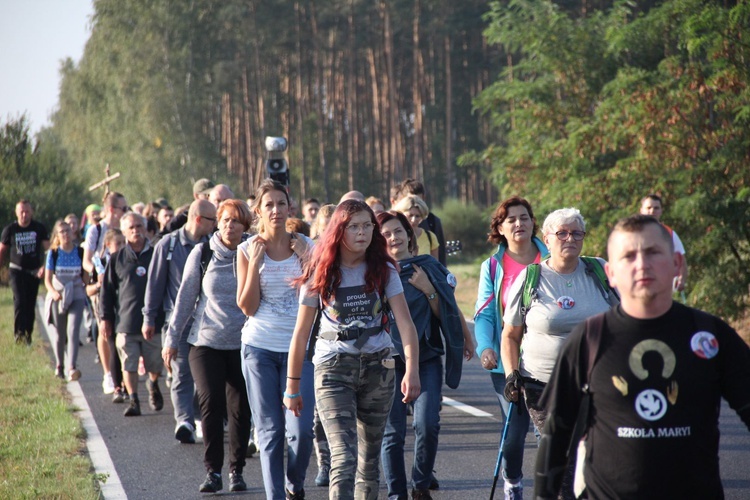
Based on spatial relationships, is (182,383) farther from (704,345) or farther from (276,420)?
(704,345)

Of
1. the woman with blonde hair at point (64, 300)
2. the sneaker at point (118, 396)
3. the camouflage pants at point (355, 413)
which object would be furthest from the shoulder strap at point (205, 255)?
the woman with blonde hair at point (64, 300)

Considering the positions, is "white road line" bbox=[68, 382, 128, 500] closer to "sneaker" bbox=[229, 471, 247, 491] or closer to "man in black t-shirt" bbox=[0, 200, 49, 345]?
"sneaker" bbox=[229, 471, 247, 491]

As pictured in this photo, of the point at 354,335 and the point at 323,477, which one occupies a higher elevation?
the point at 354,335

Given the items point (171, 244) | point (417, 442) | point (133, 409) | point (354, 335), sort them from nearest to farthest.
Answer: point (354, 335) < point (417, 442) < point (171, 244) < point (133, 409)

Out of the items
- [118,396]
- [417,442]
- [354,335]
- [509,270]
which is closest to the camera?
[354,335]

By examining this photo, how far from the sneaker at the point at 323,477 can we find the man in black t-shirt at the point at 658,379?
156 inches

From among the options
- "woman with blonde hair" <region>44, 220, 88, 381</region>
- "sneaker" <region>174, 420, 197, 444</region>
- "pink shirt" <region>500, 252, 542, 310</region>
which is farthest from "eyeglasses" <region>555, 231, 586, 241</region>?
"woman with blonde hair" <region>44, 220, 88, 381</region>

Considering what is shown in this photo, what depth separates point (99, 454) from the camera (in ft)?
26.6

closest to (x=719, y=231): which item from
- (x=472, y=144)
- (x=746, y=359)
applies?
(x=746, y=359)

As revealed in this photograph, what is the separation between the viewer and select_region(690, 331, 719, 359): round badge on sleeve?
3.15 metres

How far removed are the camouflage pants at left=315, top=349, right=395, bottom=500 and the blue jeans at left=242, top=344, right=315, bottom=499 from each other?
0.63 m

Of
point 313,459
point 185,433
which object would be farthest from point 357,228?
point 185,433

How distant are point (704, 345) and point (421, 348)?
11.5ft

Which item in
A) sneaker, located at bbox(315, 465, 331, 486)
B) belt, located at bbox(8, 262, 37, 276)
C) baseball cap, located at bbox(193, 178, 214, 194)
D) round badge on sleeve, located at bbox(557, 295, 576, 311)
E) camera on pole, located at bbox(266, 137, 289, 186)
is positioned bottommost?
sneaker, located at bbox(315, 465, 331, 486)
